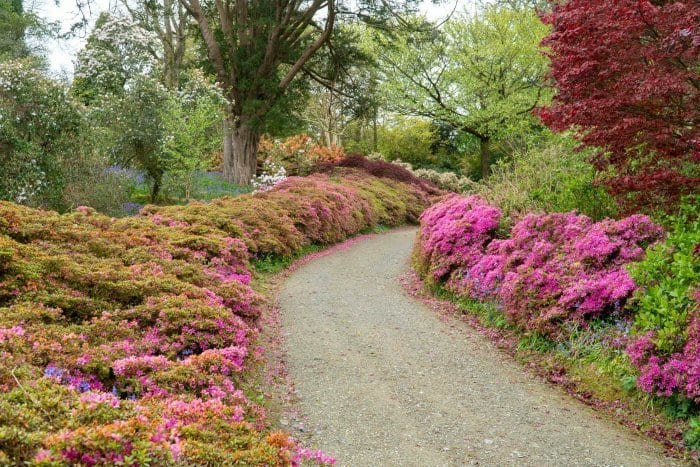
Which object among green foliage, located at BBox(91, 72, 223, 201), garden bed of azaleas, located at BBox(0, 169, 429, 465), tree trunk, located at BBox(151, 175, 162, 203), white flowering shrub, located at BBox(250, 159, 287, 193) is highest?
green foliage, located at BBox(91, 72, 223, 201)

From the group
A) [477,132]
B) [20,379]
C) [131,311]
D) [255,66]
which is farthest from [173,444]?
[477,132]

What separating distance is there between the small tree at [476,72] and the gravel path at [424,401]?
14.7m

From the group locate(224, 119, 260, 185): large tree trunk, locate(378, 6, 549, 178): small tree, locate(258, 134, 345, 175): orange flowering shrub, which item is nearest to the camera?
locate(224, 119, 260, 185): large tree trunk

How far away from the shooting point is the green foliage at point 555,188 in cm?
778

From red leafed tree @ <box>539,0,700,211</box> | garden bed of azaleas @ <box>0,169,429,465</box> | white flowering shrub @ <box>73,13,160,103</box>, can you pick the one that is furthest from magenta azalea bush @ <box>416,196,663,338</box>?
white flowering shrub @ <box>73,13,160,103</box>

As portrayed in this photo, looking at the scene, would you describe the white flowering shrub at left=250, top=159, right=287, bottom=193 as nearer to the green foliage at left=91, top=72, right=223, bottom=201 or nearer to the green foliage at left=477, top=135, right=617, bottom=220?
the green foliage at left=91, top=72, right=223, bottom=201

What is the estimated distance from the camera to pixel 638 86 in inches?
213

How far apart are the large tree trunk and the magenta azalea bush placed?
10565 mm

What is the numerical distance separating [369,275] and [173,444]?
26.3ft

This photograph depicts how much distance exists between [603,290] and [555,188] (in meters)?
3.85

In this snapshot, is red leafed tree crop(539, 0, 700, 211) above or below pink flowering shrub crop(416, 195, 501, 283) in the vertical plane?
above

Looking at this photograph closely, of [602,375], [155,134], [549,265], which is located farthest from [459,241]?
[155,134]

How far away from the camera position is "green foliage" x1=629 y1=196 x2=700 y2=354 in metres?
4.46

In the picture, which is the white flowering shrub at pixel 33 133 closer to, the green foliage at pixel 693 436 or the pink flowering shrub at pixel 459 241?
the pink flowering shrub at pixel 459 241
